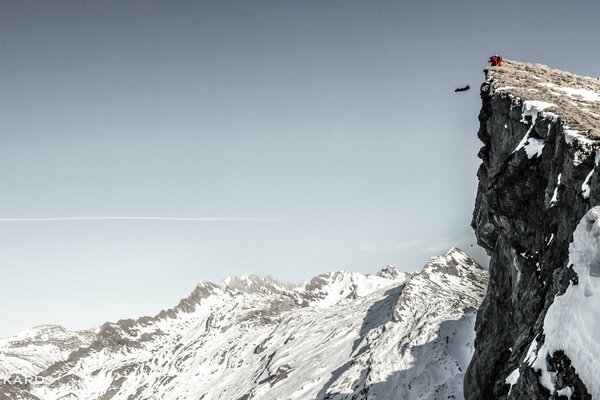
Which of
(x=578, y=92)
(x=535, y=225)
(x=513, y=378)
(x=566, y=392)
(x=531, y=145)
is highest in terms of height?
(x=578, y=92)

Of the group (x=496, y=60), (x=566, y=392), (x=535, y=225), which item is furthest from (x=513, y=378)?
(x=496, y=60)

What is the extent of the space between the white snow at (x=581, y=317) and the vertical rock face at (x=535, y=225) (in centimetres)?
5

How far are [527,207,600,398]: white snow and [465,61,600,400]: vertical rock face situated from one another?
0.05 m

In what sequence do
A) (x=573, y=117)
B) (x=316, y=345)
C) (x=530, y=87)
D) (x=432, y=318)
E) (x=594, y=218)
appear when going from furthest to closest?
(x=316, y=345), (x=432, y=318), (x=530, y=87), (x=573, y=117), (x=594, y=218)

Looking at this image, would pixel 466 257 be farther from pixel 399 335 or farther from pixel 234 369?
pixel 234 369

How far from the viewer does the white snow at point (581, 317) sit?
17.3 meters

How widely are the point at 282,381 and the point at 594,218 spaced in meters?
118

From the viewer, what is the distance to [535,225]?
31234 mm

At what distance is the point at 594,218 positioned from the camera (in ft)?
65.8

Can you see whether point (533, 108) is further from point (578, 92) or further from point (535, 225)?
point (578, 92)

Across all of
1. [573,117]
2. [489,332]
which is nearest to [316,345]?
[489,332]

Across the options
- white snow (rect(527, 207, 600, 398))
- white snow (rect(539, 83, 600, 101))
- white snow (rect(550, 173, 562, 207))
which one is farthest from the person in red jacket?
white snow (rect(527, 207, 600, 398))

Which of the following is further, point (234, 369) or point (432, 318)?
point (234, 369)

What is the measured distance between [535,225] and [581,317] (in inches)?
540
